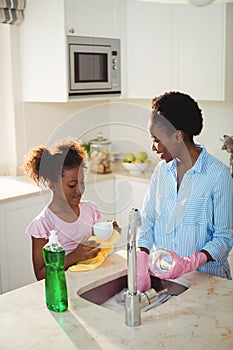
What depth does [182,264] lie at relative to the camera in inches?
66.4

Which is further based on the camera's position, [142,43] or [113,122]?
[113,122]

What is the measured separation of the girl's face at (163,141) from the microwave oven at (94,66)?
1.27 m

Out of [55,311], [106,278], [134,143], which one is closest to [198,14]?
[134,143]

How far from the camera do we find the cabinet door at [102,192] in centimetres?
313

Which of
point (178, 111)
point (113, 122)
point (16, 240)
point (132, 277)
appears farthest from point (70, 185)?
point (113, 122)

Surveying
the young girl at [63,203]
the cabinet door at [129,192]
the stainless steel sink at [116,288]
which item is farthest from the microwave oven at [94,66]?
the stainless steel sink at [116,288]

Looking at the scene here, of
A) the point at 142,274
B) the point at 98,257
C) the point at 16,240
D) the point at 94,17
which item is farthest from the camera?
the point at 94,17

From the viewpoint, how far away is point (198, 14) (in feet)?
9.80

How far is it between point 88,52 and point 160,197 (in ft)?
4.69

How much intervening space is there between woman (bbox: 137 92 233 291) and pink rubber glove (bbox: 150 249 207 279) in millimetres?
43

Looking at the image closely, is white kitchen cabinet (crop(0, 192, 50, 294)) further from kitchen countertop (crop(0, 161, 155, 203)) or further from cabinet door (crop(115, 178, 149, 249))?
cabinet door (crop(115, 178, 149, 249))

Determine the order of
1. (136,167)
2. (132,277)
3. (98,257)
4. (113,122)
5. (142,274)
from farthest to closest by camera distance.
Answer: (113,122), (136,167), (98,257), (142,274), (132,277)

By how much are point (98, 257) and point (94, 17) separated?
5.93 feet

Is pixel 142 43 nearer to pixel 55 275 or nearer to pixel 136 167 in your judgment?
pixel 136 167
